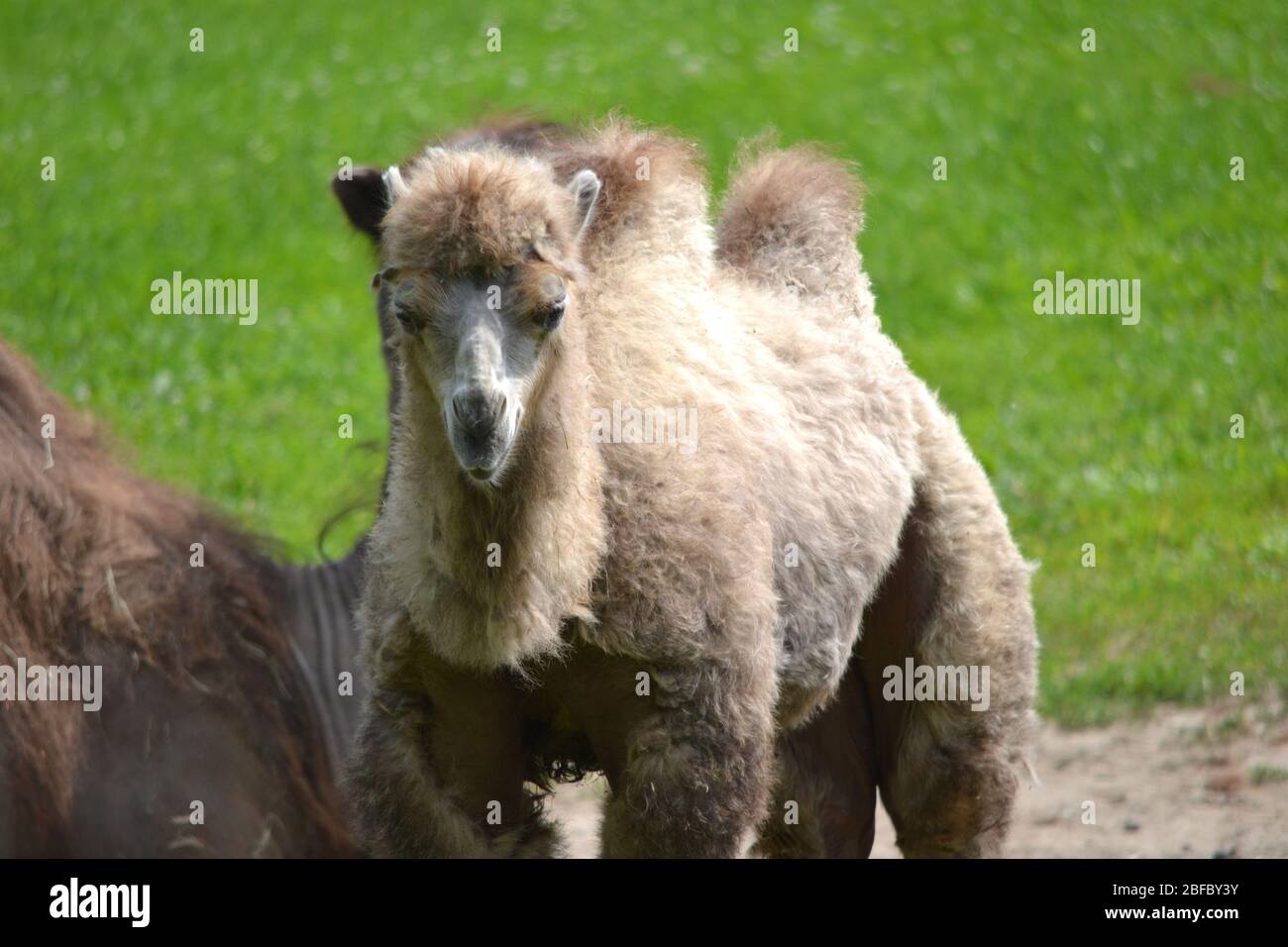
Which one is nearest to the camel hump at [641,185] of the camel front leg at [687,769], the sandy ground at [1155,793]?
the camel front leg at [687,769]

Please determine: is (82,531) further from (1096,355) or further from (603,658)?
(1096,355)

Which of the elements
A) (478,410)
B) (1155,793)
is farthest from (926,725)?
(1155,793)

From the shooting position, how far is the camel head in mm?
3881

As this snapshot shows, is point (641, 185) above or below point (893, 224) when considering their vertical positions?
below

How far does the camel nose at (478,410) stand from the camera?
382 cm

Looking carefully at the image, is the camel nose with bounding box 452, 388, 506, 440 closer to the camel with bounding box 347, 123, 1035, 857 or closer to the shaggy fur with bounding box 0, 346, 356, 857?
the camel with bounding box 347, 123, 1035, 857

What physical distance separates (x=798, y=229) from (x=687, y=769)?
7.72ft

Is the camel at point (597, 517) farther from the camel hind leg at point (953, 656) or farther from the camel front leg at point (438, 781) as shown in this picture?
the camel hind leg at point (953, 656)

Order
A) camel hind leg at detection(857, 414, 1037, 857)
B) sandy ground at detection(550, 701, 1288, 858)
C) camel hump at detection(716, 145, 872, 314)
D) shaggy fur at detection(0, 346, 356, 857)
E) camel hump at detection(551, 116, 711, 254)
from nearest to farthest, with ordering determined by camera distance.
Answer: camel hump at detection(551, 116, 711, 254)
shaggy fur at detection(0, 346, 356, 857)
camel hind leg at detection(857, 414, 1037, 857)
camel hump at detection(716, 145, 872, 314)
sandy ground at detection(550, 701, 1288, 858)

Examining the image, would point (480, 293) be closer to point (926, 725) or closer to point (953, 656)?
point (953, 656)

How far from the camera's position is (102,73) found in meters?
18.0

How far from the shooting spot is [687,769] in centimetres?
411

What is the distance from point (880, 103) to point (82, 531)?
12.9 meters

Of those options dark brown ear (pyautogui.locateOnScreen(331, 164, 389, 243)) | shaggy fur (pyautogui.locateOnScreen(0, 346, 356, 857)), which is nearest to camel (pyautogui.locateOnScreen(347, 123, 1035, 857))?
shaggy fur (pyautogui.locateOnScreen(0, 346, 356, 857))
